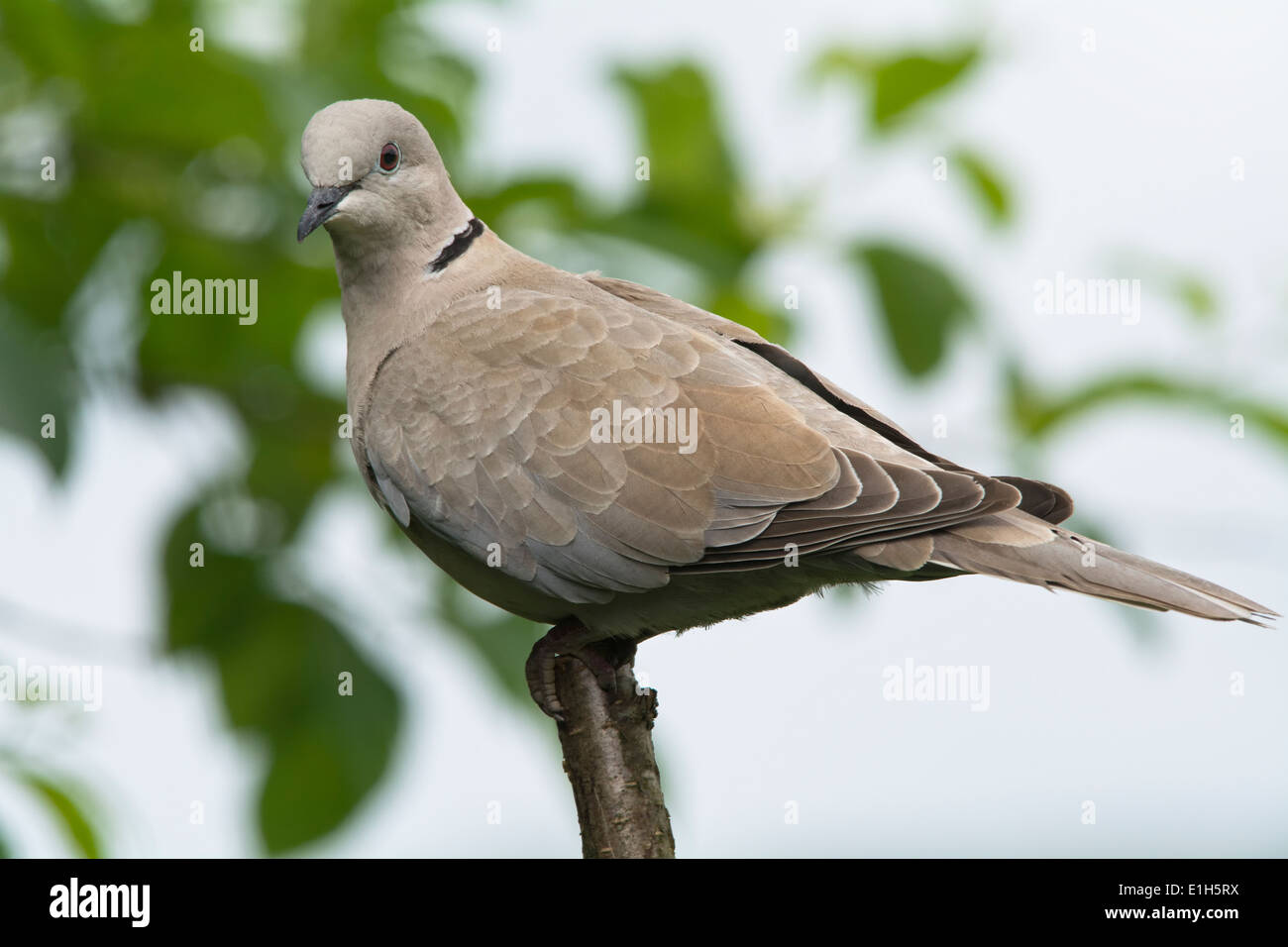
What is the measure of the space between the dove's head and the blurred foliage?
386 millimetres

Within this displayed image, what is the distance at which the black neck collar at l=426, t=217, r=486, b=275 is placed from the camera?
4.18m

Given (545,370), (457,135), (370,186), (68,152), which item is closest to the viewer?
(545,370)

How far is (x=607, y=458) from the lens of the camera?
3.61 metres

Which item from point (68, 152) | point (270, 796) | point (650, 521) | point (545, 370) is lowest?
point (270, 796)

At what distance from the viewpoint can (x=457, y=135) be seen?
4961mm

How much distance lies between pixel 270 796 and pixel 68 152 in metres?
→ 2.13

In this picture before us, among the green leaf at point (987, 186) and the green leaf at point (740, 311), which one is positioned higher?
the green leaf at point (987, 186)

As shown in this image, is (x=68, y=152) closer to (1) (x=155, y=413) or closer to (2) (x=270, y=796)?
(1) (x=155, y=413)

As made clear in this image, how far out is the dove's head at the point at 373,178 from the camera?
12.8 ft

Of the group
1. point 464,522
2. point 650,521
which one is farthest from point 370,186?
point 650,521

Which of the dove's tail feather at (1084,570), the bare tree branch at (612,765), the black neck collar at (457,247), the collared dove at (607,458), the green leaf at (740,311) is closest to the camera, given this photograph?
the dove's tail feather at (1084,570)

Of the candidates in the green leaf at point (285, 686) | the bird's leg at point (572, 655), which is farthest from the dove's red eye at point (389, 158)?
the green leaf at point (285, 686)

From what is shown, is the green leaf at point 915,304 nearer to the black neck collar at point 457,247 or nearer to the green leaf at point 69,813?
the black neck collar at point 457,247

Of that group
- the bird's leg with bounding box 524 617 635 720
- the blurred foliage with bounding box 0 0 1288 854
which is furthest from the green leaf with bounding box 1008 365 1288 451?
the bird's leg with bounding box 524 617 635 720
